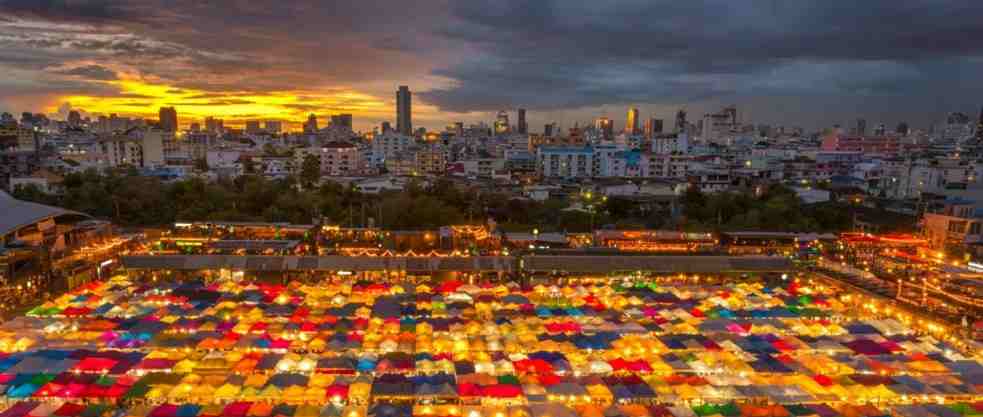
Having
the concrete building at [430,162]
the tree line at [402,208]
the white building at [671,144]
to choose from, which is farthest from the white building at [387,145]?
the tree line at [402,208]

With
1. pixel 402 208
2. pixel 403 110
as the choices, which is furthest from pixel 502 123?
pixel 402 208

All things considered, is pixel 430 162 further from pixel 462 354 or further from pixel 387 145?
pixel 462 354

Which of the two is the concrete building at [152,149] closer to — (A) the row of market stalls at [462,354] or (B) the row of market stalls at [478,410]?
(A) the row of market stalls at [462,354]

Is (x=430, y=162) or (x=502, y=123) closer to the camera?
(x=430, y=162)

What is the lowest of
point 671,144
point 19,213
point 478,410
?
point 478,410

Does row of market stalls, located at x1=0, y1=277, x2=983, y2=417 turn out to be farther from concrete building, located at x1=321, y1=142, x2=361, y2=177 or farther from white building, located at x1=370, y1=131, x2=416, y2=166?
white building, located at x1=370, y1=131, x2=416, y2=166

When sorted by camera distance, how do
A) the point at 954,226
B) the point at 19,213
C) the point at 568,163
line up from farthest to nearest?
1. the point at 568,163
2. the point at 954,226
3. the point at 19,213

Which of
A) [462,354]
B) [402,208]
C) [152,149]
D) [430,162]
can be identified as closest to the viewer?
[462,354]
